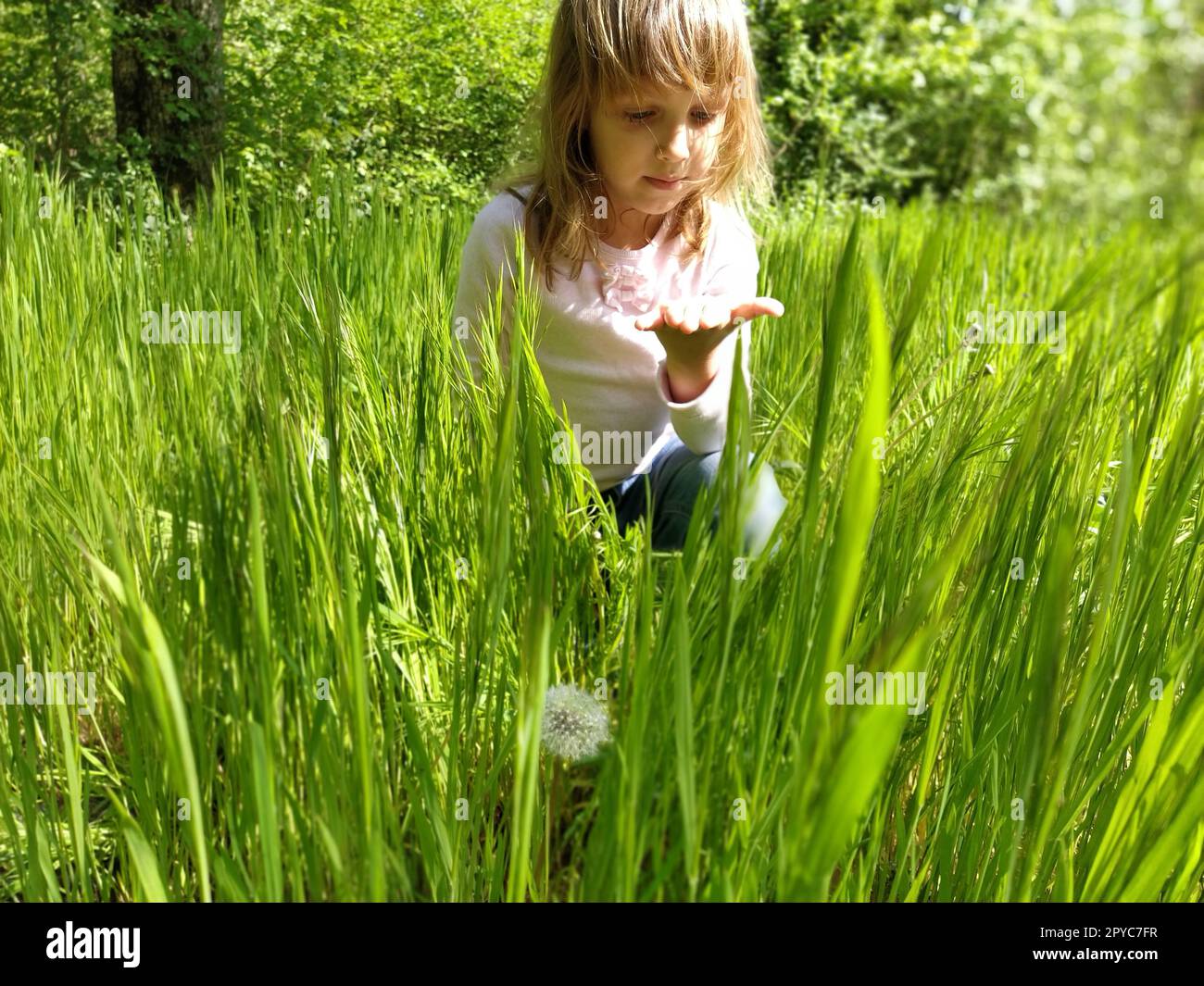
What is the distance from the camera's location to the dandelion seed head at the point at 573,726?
2.77ft

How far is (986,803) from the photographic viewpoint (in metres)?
0.82

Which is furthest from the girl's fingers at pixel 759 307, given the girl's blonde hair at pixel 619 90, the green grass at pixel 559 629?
the girl's blonde hair at pixel 619 90

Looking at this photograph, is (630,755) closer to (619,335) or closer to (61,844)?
(61,844)

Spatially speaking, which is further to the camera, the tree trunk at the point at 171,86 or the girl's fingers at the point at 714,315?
the tree trunk at the point at 171,86

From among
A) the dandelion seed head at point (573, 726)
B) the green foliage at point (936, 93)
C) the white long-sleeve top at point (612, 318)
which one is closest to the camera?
the dandelion seed head at point (573, 726)

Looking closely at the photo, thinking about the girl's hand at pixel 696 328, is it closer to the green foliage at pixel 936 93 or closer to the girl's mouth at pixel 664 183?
the girl's mouth at pixel 664 183

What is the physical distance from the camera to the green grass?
20.5 inches

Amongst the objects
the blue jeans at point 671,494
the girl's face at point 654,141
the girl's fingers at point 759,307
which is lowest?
the blue jeans at point 671,494

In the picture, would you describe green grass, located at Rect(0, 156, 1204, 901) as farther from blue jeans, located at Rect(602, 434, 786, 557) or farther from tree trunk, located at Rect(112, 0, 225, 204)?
tree trunk, located at Rect(112, 0, 225, 204)

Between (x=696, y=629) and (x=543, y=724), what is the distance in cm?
18

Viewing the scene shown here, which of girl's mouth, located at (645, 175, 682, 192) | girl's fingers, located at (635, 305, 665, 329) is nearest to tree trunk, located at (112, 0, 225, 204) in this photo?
girl's mouth, located at (645, 175, 682, 192)

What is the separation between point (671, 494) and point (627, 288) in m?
0.37

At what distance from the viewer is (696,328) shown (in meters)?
1.11
